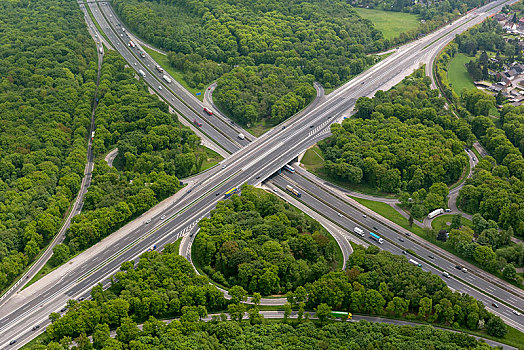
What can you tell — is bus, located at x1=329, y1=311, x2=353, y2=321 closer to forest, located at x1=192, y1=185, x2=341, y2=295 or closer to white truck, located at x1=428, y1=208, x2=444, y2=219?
forest, located at x1=192, y1=185, x2=341, y2=295

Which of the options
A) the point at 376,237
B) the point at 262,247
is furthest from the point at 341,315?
the point at 376,237

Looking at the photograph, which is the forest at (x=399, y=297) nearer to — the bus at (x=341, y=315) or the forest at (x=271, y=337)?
the bus at (x=341, y=315)

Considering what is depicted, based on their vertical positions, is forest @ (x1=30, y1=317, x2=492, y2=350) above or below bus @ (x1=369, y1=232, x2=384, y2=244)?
above

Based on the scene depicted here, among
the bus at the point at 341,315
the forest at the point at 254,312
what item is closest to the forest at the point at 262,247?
the forest at the point at 254,312

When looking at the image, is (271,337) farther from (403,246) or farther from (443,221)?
(443,221)

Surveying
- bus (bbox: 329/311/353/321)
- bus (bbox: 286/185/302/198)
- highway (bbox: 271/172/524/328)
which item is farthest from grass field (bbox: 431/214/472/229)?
bus (bbox: 329/311/353/321)

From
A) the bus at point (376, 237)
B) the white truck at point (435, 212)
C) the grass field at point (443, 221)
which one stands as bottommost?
the grass field at point (443, 221)
